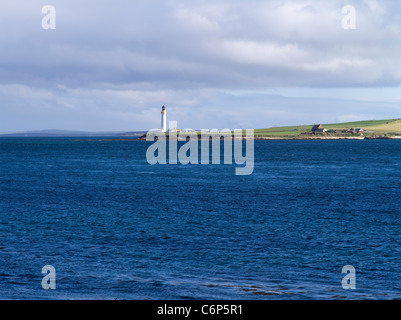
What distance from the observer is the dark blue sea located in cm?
2447

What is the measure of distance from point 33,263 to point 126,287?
7.23 metres

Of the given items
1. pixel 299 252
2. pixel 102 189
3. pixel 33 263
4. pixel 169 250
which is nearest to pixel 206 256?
pixel 169 250

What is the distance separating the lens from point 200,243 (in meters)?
34.2

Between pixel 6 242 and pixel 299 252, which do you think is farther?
pixel 6 242

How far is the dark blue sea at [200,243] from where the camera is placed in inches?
963
